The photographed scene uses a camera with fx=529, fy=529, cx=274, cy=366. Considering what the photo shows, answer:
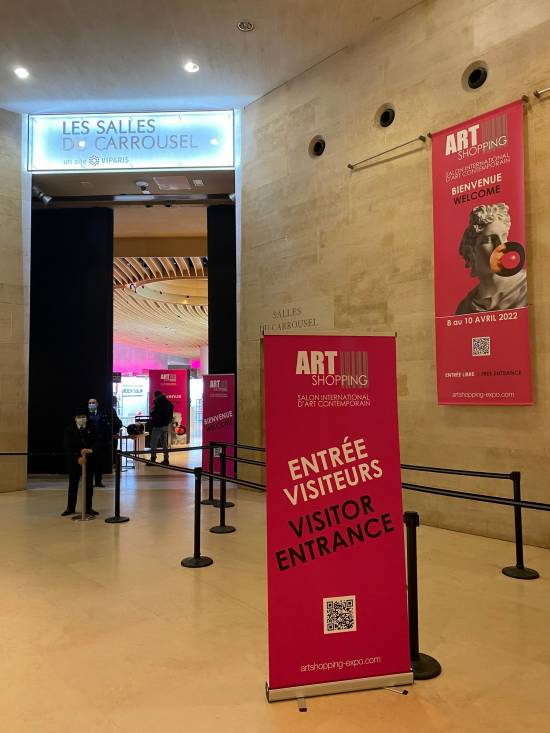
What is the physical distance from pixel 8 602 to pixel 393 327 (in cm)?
507

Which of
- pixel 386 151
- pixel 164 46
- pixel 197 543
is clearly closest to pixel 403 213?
pixel 386 151

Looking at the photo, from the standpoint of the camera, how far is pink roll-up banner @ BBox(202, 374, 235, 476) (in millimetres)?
9422

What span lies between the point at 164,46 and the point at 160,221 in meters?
5.39

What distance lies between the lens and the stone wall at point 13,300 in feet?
29.5

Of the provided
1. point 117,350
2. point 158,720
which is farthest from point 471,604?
point 117,350

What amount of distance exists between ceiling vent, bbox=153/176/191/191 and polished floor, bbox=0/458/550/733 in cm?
666

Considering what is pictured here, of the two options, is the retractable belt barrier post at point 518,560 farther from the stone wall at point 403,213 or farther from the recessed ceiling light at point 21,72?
the recessed ceiling light at point 21,72

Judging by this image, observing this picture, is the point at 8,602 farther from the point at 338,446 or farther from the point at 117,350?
the point at 117,350

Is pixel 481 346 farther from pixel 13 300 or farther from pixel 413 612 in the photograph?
pixel 13 300

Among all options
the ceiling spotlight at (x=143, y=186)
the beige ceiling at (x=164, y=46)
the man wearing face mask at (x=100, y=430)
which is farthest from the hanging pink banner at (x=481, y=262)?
the man wearing face mask at (x=100, y=430)

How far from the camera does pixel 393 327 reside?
22.3 feet

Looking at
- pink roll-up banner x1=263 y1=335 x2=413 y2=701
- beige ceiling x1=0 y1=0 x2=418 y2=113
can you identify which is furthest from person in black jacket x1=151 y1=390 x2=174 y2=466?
pink roll-up banner x1=263 y1=335 x2=413 y2=701

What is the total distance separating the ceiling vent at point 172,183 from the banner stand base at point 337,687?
8.97 m

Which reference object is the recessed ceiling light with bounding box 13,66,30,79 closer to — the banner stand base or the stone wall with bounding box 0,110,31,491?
Answer: the stone wall with bounding box 0,110,31,491
